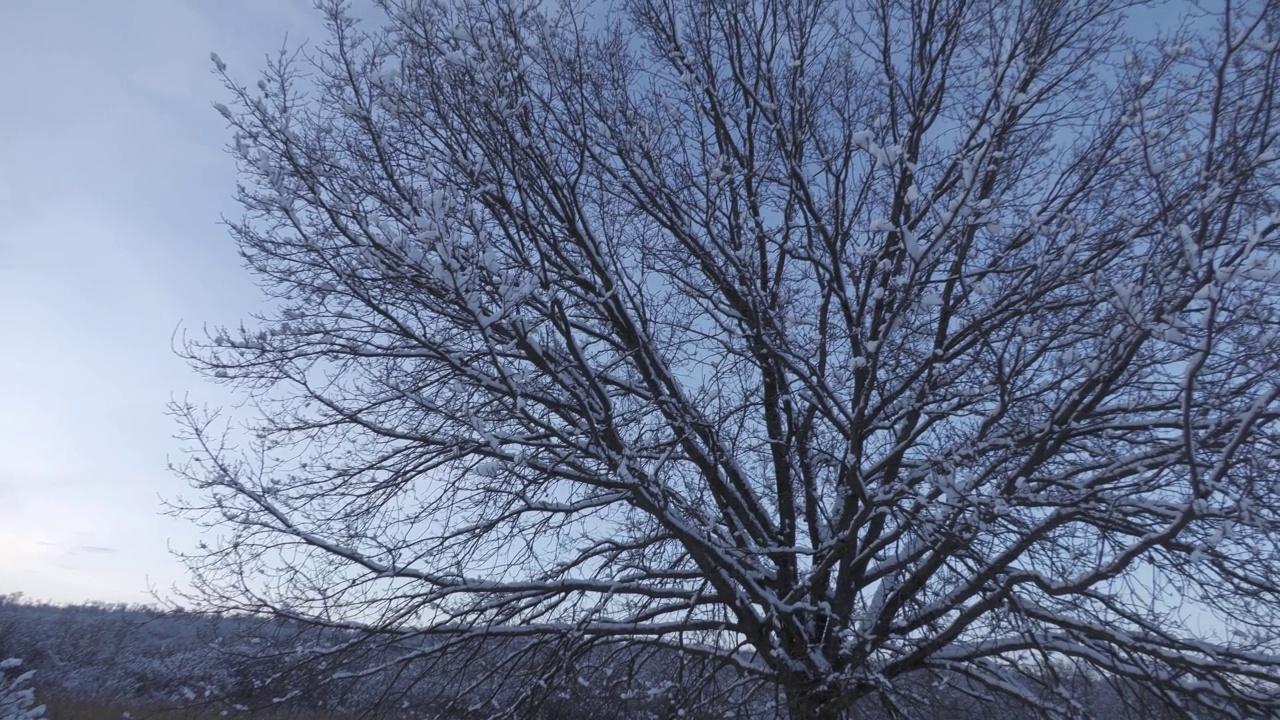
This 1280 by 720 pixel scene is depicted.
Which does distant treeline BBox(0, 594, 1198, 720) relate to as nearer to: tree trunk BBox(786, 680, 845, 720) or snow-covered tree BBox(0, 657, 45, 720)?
tree trunk BBox(786, 680, 845, 720)

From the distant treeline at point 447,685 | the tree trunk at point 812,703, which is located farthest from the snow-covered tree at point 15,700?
the tree trunk at point 812,703

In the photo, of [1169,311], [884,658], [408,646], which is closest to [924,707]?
[884,658]

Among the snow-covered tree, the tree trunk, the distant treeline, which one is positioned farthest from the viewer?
the snow-covered tree

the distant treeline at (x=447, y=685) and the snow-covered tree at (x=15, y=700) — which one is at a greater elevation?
the snow-covered tree at (x=15, y=700)

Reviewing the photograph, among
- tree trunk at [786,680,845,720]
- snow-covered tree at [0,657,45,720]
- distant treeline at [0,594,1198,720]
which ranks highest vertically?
snow-covered tree at [0,657,45,720]

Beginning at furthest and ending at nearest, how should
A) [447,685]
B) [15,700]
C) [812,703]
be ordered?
[15,700] → [447,685] → [812,703]

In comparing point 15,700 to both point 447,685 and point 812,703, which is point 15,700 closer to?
point 447,685

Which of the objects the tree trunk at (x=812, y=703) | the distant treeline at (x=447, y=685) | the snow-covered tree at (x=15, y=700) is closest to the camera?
the tree trunk at (x=812, y=703)

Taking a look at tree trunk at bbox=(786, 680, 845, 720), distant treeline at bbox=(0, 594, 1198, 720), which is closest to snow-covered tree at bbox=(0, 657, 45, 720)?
distant treeline at bbox=(0, 594, 1198, 720)

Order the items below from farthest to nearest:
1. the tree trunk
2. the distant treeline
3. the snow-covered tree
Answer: the snow-covered tree
the distant treeline
the tree trunk

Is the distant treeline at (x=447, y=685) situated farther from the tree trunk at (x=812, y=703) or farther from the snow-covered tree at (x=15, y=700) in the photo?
the snow-covered tree at (x=15, y=700)

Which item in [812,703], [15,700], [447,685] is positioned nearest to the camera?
[812,703]

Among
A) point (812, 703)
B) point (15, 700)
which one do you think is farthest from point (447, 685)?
point (15, 700)

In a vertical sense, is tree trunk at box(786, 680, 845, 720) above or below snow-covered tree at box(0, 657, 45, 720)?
below
